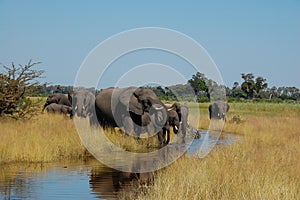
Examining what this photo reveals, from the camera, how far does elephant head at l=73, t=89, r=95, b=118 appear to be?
88.1 feet

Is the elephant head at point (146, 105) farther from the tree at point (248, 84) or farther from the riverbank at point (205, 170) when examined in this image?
the tree at point (248, 84)

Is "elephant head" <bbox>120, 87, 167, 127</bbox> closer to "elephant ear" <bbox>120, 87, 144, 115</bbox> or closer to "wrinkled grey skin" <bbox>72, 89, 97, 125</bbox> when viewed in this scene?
"elephant ear" <bbox>120, 87, 144, 115</bbox>

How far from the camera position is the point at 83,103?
2786 centimetres

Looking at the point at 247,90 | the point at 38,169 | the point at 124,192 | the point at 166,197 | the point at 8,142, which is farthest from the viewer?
the point at 247,90

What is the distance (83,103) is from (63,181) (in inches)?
632

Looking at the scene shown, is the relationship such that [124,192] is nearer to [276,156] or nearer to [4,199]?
[4,199]

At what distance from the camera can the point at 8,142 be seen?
47.2 feet

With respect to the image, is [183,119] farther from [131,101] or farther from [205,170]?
[205,170]

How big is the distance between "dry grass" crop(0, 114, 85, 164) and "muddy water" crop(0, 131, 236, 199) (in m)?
0.51

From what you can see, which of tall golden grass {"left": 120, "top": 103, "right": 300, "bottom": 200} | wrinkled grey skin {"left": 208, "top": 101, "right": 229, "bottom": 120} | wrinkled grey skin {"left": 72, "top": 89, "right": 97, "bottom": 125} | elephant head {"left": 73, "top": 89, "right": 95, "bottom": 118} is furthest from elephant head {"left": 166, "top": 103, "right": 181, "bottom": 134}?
wrinkled grey skin {"left": 208, "top": 101, "right": 229, "bottom": 120}

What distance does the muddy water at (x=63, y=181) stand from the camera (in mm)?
10648

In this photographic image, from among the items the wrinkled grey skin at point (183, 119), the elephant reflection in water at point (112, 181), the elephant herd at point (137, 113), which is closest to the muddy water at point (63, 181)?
the elephant reflection in water at point (112, 181)

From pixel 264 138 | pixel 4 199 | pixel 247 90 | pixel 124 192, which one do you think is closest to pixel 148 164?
pixel 124 192

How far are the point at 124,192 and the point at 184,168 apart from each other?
4.59 ft
